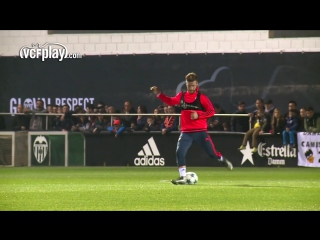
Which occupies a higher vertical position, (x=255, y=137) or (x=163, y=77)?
(x=163, y=77)

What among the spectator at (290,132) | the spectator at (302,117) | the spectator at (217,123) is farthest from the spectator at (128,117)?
the spectator at (302,117)

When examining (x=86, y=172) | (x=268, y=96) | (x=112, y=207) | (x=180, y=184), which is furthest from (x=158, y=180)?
(x=268, y=96)

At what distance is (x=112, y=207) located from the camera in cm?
1046

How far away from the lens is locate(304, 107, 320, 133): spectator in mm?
18234

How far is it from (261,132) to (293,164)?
103 centimetres

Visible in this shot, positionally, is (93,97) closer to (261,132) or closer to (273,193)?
(261,132)

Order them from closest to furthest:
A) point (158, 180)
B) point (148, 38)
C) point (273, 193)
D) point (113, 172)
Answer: point (273, 193) < point (158, 180) < point (113, 172) < point (148, 38)

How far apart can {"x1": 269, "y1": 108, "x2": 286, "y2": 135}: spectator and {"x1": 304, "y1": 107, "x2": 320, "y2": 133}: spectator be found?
55 centimetres

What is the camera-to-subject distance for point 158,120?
63.4ft

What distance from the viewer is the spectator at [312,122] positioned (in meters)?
18.2

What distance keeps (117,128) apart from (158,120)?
38.8 inches

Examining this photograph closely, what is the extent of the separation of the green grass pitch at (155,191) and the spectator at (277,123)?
1.44m

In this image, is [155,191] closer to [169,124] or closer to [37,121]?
[169,124]

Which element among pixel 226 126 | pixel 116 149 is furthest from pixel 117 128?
pixel 226 126
